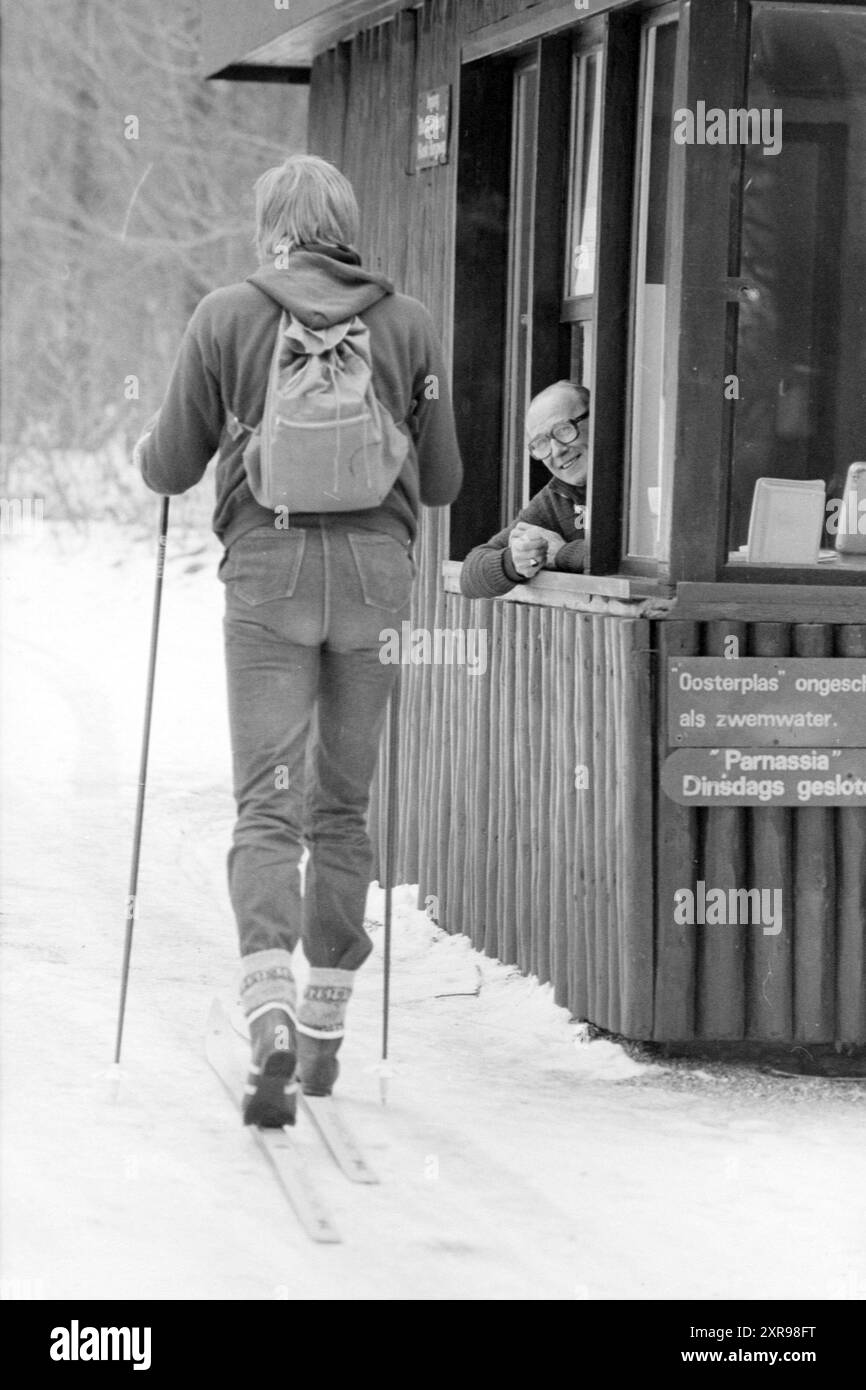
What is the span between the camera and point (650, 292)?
19.4 feet

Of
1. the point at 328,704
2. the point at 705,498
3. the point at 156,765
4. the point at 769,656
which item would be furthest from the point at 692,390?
the point at 156,765

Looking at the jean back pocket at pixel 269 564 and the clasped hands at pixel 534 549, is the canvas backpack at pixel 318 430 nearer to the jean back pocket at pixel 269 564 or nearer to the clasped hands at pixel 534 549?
the jean back pocket at pixel 269 564

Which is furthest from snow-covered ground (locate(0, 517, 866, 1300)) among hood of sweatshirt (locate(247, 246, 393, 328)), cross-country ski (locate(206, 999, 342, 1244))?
hood of sweatshirt (locate(247, 246, 393, 328))

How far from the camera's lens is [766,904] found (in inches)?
220

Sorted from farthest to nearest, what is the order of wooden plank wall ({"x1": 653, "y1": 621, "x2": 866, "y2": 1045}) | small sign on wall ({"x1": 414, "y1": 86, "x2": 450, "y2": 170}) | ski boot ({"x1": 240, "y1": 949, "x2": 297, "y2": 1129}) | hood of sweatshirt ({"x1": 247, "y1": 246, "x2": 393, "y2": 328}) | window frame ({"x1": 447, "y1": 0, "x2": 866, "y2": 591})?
small sign on wall ({"x1": 414, "y1": 86, "x2": 450, "y2": 170}), wooden plank wall ({"x1": 653, "y1": 621, "x2": 866, "y2": 1045}), window frame ({"x1": 447, "y1": 0, "x2": 866, "y2": 591}), hood of sweatshirt ({"x1": 247, "y1": 246, "x2": 393, "y2": 328}), ski boot ({"x1": 240, "y1": 949, "x2": 297, "y2": 1129})

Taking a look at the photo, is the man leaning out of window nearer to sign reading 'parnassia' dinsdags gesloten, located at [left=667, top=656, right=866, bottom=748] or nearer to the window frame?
the window frame

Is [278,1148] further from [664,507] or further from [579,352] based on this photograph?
[579,352]

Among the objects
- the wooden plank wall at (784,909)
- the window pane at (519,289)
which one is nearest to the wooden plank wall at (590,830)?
the wooden plank wall at (784,909)

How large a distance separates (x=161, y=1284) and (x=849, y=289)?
13.0 ft

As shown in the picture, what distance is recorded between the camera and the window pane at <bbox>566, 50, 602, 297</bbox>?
6.35m

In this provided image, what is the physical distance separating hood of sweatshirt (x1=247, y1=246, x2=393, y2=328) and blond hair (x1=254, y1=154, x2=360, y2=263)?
1.4 inches

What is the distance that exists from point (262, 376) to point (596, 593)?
158cm

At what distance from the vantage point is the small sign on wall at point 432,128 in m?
7.20

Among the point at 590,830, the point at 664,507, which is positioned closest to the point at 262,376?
the point at 664,507
